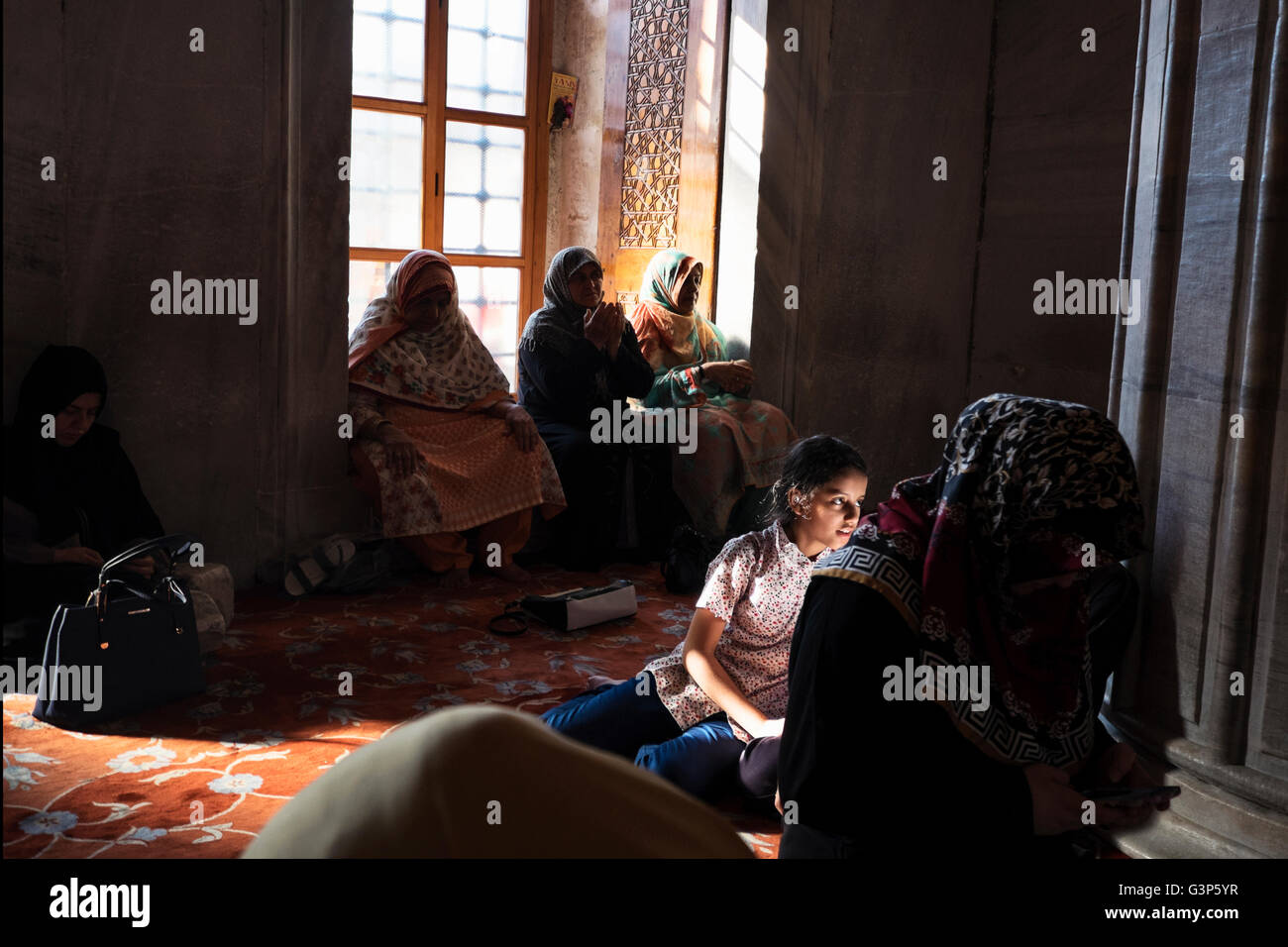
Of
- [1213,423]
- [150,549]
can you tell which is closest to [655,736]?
[1213,423]

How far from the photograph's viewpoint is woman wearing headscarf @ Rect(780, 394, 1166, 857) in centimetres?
155

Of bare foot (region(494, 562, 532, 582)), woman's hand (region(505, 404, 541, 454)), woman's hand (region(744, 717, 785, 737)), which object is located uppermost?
A: woman's hand (region(505, 404, 541, 454))

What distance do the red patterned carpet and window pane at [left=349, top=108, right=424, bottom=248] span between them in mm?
2244

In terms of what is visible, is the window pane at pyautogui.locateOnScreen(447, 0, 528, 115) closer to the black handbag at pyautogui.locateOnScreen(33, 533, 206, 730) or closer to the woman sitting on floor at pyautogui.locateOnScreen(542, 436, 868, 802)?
the black handbag at pyautogui.locateOnScreen(33, 533, 206, 730)

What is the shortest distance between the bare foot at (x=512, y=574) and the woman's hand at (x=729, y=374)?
4.34 ft

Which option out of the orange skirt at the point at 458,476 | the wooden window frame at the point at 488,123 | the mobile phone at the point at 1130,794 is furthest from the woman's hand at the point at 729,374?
the mobile phone at the point at 1130,794

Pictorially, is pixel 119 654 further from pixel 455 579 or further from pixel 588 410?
pixel 588 410

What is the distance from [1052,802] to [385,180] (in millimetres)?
5107

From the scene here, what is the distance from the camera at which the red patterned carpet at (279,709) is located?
2.39 metres

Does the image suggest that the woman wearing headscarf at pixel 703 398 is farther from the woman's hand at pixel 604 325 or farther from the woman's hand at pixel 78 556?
the woman's hand at pixel 78 556

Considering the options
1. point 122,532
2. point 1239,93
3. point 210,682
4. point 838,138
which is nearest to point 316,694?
point 210,682

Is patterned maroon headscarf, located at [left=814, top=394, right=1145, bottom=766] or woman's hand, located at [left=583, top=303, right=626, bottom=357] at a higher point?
woman's hand, located at [left=583, top=303, right=626, bottom=357]

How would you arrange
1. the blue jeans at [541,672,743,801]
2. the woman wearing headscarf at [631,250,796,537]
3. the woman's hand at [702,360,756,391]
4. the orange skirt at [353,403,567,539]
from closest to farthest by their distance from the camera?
1. the blue jeans at [541,672,743,801]
2. the orange skirt at [353,403,567,539]
3. the woman wearing headscarf at [631,250,796,537]
4. the woman's hand at [702,360,756,391]

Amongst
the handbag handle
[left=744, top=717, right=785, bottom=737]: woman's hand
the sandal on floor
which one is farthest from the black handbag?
[left=744, top=717, right=785, bottom=737]: woman's hand
